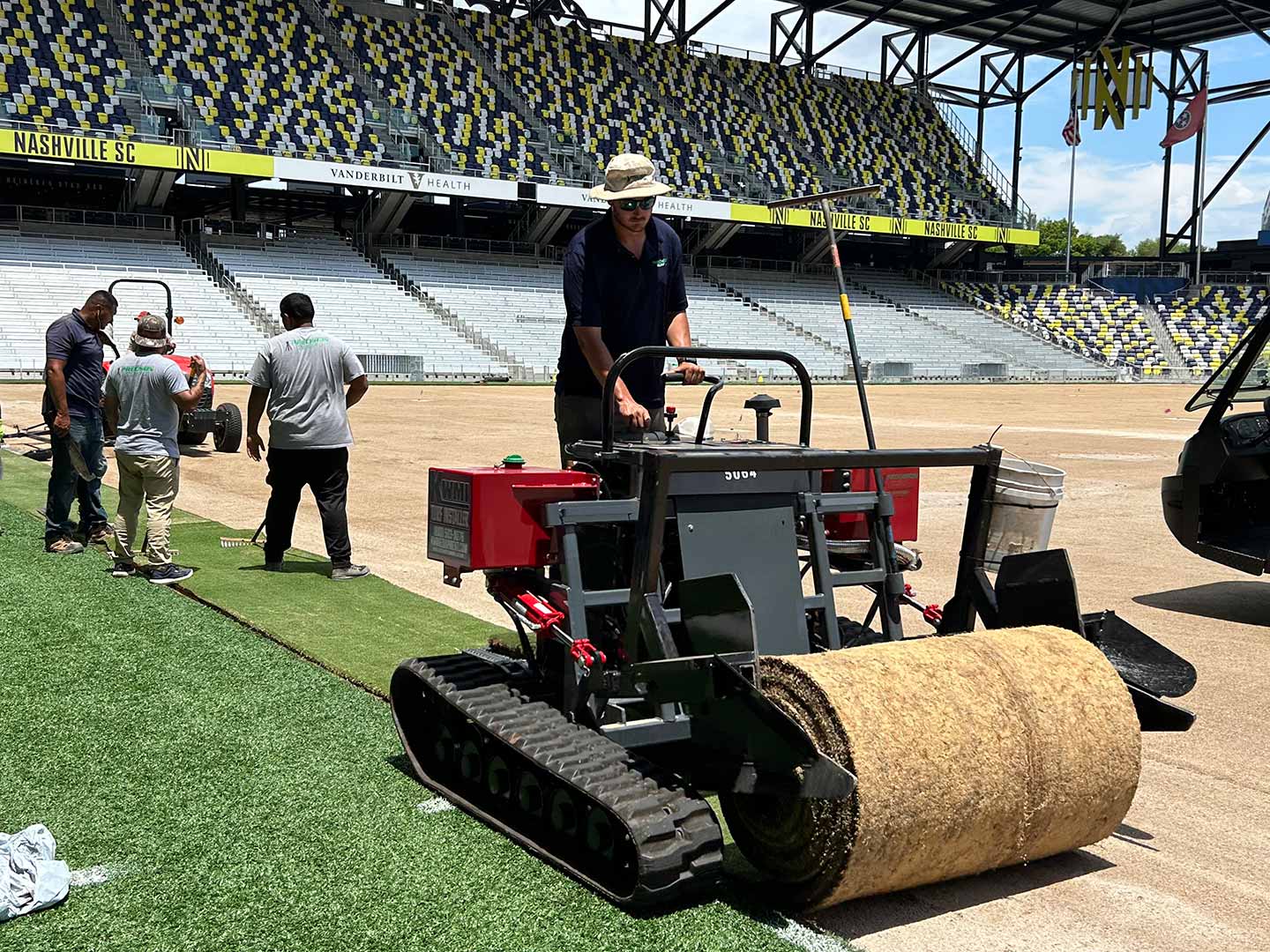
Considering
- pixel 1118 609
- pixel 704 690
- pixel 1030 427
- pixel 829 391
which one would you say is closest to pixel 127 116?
pixel 829 391

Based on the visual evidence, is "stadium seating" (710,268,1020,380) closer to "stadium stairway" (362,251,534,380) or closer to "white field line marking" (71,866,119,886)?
"stadium stairway" (362,251,534,380)

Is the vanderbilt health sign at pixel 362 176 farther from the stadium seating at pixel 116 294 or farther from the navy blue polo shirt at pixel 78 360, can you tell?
the navy blue polo shirt at pixel 78 360

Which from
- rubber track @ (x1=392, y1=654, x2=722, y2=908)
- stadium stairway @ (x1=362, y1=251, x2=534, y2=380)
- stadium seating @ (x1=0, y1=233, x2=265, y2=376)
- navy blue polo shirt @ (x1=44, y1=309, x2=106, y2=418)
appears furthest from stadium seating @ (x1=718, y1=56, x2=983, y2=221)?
rubber track @ (x1=392, y1=654, x2=722, y2=908)

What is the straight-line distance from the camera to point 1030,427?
77.2ft

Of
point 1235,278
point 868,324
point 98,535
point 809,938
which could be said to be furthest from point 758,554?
point 1235,278

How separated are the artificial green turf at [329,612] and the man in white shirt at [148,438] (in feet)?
1.19

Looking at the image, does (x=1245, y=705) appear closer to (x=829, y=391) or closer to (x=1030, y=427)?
(x=1030, y=427)

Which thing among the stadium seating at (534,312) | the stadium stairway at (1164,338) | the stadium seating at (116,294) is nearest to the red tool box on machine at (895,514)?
the stadium seating at (116,294)

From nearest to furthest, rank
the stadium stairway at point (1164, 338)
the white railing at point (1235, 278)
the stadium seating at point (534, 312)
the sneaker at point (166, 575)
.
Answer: the sneaker at point (166, 575)
the stadium seating at point (534, 312)
the stadium stairway at point (1164, 338)
the white railing at point (1235, 278)

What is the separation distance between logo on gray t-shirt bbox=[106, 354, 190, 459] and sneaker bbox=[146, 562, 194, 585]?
684mm

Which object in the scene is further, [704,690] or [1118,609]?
[1118,609]

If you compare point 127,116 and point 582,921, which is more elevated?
point 127,116

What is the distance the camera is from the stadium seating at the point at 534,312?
42344 millimetres

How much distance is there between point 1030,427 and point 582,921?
2173 centimetres
